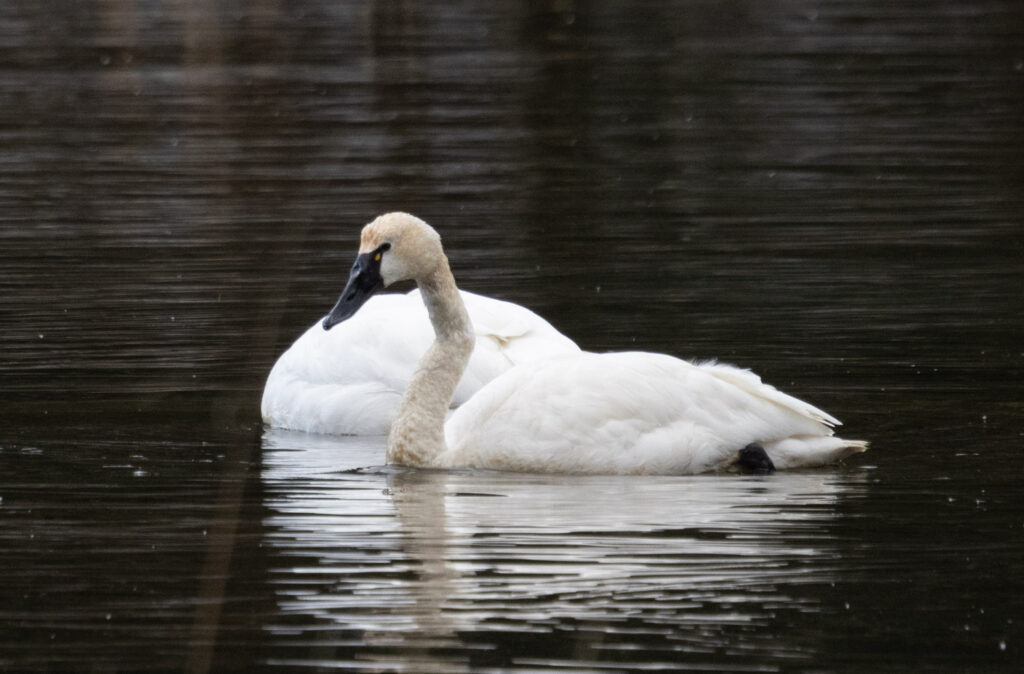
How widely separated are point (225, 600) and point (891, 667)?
2.39m

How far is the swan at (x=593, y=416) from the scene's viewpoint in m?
9.96

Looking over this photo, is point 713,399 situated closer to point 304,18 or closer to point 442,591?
point 442,591

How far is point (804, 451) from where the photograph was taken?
1010cm

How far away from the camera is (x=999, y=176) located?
19641 millimetres

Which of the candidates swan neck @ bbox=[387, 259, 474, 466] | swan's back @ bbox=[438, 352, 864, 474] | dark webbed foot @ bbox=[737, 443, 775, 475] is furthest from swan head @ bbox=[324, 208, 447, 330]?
dark webbed foot @ bbox=[737, 443, 775, 475]

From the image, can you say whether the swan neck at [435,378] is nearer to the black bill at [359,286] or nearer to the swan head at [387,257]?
the swan head at [387,257]

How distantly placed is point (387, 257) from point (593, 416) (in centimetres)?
130

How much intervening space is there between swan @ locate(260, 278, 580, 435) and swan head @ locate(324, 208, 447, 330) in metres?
0.93

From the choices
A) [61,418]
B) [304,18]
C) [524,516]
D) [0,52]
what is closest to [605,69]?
[0,52]

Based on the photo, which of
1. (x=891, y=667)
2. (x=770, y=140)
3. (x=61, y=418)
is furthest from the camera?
(x=770, y=140)

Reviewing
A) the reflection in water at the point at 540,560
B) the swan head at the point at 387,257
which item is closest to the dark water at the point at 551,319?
the reflection in water at the point at 540,560

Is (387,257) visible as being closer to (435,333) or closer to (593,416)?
(435,333)

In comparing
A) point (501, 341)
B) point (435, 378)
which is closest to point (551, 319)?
point (501, 341)

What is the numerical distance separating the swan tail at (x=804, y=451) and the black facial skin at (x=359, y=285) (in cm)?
201
